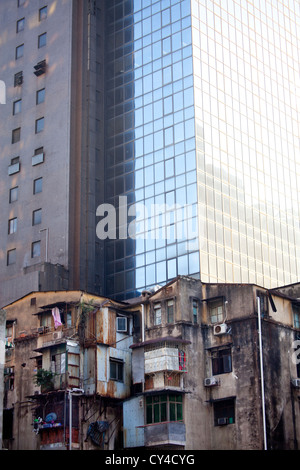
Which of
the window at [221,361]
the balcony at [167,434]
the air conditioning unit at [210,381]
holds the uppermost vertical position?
the window at [221,361]

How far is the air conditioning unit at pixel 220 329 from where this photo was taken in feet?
194

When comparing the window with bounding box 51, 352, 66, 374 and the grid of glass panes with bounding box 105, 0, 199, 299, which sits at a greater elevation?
the grid of glass panes with bounding box 105, 0, 199, 299

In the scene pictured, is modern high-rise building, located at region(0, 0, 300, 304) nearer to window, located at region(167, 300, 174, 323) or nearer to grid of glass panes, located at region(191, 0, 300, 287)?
grid of glass panes, located at region(191, 0, 300, 287)

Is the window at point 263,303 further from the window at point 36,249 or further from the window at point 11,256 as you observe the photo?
the window at point 11,256

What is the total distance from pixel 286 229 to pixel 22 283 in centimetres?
2957

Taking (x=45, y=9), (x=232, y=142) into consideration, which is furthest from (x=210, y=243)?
(x=45, y=9)

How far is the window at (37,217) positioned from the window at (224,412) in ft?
110

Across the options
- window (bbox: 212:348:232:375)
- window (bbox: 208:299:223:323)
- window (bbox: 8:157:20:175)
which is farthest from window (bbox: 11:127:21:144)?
window (bbox: 212:348:232:375)

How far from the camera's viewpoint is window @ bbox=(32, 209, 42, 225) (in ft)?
278

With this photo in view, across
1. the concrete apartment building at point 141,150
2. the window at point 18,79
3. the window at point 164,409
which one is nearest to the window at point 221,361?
the window at point 164,409

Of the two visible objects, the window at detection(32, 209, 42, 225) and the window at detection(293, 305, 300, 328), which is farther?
the window at detection(32, 209, 42, 225)

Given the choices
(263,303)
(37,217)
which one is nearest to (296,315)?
(263,303)

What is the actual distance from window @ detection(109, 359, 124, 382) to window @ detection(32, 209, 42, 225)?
85.4ft

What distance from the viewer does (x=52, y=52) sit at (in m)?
90.5
